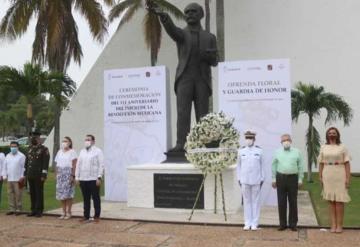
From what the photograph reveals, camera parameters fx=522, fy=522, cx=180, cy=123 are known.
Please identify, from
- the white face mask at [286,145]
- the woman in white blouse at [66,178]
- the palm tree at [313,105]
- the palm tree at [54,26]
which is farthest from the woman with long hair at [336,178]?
the palm tree at [54,26]

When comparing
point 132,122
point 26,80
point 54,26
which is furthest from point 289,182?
point 54,26

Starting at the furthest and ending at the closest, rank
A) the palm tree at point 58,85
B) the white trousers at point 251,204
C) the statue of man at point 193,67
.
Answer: the palm tree at point 58,85 < the statue of man at point 193,67 < the white trousers at point 251,204

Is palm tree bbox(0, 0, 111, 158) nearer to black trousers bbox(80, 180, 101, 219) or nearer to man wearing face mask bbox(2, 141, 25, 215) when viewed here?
man wearing face mask bbox(2, 141, 25, 215)

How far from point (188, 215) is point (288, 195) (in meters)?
2.14

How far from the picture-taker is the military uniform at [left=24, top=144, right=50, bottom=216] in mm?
9625

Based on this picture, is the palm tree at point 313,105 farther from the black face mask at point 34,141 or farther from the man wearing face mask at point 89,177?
the black face mask at point 34,141

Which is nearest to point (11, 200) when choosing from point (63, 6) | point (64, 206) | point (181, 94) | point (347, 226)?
point (64, 206)

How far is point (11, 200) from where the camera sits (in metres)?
10.1

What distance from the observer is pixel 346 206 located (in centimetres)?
1048

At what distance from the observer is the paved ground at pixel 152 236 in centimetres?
707

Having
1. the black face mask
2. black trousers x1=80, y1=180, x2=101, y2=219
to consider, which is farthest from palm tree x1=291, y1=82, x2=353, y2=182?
the black face mask

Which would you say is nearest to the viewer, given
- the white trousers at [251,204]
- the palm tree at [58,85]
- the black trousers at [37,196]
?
the white trousers at [251,204]

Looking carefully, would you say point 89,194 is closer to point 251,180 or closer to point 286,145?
point 251,180

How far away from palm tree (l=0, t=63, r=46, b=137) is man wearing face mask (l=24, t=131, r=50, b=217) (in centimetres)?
512
